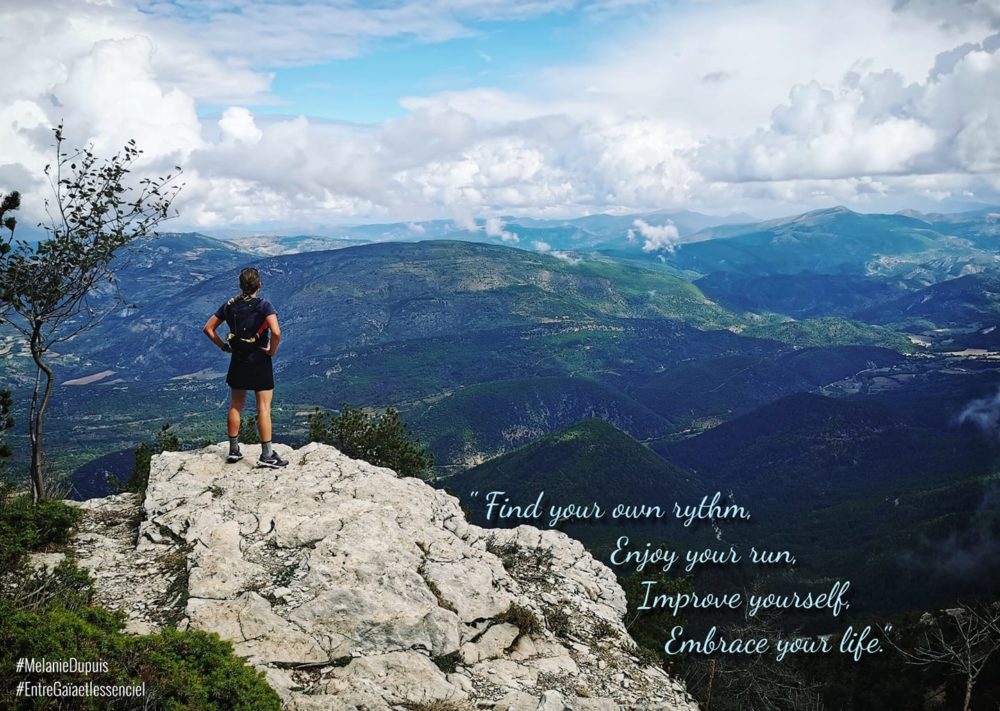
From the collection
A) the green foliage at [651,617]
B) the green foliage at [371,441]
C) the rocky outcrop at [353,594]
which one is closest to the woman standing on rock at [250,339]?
the rocky outcrop at [353,594]

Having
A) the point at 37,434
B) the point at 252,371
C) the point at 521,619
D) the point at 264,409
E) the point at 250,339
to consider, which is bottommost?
the point at 521,619

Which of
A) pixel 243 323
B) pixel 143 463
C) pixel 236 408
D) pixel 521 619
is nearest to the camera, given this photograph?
pixel 521 619

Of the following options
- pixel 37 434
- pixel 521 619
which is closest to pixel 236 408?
pixel 37 434

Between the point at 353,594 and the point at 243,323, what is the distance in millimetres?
8207

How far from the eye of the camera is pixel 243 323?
17.0 metres

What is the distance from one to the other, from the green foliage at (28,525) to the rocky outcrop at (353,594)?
635mm

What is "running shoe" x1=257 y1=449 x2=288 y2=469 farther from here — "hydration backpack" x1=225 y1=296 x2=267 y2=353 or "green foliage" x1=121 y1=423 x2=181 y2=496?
"green foliage" x1=121 y1=423 x2=181 y2=496

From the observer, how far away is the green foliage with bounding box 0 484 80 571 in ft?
44.2

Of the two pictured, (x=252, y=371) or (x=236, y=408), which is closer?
(x=252, y=371)

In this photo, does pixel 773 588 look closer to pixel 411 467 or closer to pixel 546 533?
pixel 411 467

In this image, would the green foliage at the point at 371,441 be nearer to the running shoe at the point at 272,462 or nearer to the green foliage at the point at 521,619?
the running shoe at the point at 272,462

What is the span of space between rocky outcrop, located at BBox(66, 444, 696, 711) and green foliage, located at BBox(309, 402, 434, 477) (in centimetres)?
3271

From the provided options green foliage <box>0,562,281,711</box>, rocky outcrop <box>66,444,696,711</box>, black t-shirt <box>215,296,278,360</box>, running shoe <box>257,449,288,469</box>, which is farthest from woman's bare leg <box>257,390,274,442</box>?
green foliage <box>0,562,281,711</box>

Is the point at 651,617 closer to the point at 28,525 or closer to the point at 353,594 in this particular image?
the point at 353,594
